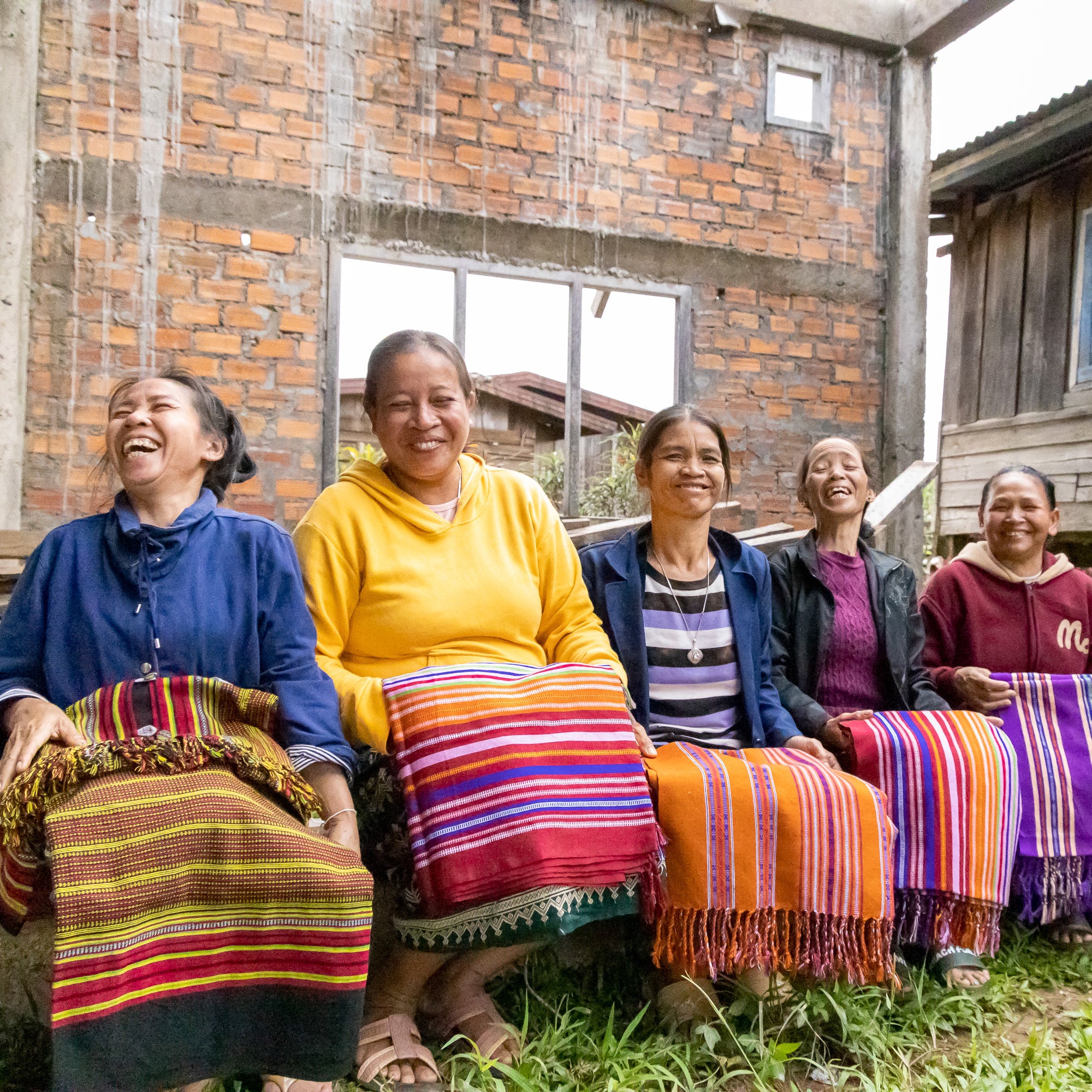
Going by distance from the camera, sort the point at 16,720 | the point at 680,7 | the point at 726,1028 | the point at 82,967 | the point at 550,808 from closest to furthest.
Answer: the point at 82,967 → the point at 16,720 → the point at 550,808 → the point at 726,1028 → the point at 680,7

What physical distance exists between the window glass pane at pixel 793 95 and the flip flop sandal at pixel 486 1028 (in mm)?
5154

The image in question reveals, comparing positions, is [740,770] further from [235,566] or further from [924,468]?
[924,468]

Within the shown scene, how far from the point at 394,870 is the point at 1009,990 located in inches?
65.2

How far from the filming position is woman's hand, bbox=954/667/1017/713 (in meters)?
2.76

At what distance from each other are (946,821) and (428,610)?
4.69 ft

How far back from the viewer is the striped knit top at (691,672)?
2463 mm

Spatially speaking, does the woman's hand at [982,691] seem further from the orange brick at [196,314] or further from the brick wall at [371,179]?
the orange brick at [196,314]

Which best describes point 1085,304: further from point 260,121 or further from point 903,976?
point 903,976

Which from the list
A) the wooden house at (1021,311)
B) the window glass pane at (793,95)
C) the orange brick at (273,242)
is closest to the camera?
the orange brick at (273,242)

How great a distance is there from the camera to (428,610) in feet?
7.25

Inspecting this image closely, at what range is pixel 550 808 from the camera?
6.34ft

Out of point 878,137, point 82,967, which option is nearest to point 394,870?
point 82,967

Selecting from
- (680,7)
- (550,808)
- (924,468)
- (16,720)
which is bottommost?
(550,808)

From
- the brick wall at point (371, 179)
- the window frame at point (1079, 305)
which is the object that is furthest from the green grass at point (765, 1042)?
the window frame at point (1079, 305)
